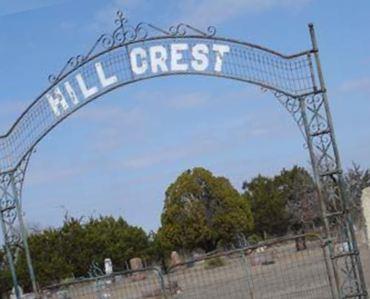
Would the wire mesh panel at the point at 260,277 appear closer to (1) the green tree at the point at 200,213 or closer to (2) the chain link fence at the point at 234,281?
(2) the chain link fence at the point at 234,281

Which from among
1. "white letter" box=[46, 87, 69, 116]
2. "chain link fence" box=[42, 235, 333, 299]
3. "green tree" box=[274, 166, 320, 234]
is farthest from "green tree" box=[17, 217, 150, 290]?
"white letter" box=[46, 87, 69, 116]

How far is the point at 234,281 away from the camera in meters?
21.9

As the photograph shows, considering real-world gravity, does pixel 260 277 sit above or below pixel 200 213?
below

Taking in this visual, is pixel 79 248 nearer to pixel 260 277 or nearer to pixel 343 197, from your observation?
pixel 260 277

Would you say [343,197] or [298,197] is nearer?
[343,197]

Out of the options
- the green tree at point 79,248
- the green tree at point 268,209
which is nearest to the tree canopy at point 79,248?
the green tree at point 79,248

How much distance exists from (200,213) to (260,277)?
29.8 metres

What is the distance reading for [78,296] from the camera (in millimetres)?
18250

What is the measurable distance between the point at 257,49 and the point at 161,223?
42929 mm

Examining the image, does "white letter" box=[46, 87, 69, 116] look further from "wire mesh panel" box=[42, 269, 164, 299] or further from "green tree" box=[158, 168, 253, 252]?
"green tree" box=[158, 168, 253, 252]

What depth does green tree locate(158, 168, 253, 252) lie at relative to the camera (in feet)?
170

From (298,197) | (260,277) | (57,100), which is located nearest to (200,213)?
(298,197)

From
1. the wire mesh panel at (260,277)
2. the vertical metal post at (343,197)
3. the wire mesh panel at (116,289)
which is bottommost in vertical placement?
the wire mesh panel at (260,277)

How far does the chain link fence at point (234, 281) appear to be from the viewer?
15969 mm
